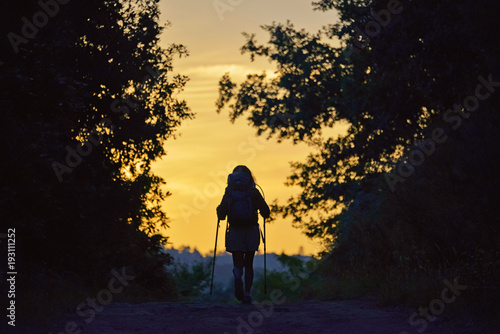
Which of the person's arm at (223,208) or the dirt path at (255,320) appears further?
the person's arm at (223,208)

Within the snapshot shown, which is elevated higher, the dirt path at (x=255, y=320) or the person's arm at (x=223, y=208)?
the person's arm at (x=223, y=208)

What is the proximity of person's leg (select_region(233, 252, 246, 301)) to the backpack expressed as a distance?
630 mm

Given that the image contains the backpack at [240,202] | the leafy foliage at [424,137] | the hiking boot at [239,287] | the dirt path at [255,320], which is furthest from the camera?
the backpack at [240,202]

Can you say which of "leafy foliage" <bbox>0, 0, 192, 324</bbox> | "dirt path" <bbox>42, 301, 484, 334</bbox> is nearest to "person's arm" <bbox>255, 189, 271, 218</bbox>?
"dirt path" <bbox>42, 301, 484, 334</bbox>

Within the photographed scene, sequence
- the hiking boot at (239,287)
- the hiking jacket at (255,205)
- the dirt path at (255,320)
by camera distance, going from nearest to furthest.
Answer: the dirt path at (255,320) < the hiking boot at (239,287) < the hiking jacket at (255,205)

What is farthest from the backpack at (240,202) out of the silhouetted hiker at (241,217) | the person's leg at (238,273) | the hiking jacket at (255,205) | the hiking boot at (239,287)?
the hiking boot at (239,287)

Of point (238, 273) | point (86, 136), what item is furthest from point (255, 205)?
point (86, 136)

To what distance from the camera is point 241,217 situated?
44.5 feet

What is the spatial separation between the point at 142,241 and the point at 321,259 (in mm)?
5631

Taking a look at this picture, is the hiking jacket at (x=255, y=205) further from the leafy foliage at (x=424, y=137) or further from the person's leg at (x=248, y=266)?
the leafy foliage at (x=424, y=137)

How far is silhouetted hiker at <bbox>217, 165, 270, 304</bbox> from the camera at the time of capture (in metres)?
13.6

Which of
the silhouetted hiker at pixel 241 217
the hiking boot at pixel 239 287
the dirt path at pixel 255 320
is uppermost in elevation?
the silhouetted hiker at pixel 241 217

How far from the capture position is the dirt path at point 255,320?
9.06 m

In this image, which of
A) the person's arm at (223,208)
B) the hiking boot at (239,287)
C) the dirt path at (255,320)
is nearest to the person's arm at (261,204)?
the person's arm at (223,208)
